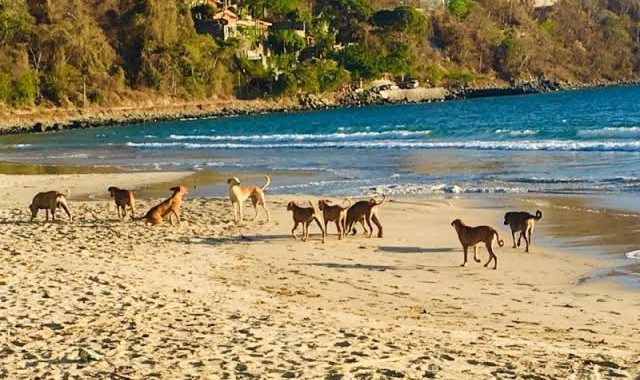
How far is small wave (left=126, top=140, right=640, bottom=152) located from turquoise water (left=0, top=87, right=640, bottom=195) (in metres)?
0.05

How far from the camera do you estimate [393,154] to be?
116ft

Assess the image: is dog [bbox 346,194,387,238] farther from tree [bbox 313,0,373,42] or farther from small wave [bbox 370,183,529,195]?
tree [bbox 313,0,373,42]

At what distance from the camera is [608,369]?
7.09 meters

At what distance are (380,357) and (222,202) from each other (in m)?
12.8

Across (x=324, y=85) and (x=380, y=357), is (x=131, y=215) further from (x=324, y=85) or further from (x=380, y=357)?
(x=324, y=85)

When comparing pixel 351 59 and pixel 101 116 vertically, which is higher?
pixel 351 59

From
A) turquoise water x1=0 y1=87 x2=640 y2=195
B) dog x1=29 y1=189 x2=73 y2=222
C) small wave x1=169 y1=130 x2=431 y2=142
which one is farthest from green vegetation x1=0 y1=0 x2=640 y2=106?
dog x1=29 y1=189 x2=73 y2=222

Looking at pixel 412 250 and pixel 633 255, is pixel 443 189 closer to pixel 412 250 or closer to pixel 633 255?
pixel 412 250

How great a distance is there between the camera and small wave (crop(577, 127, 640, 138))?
128 ft

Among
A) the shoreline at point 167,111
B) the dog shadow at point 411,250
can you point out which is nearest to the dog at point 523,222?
the dog shadow at point 411,250

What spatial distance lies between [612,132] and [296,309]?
3476cm

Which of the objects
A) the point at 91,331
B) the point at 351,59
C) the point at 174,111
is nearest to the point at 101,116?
the point at 174,111

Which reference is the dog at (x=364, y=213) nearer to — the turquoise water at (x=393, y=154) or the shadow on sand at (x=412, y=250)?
the shadow on sand at (x=412, y=250)

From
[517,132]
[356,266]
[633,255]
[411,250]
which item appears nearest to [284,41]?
[517,132]
